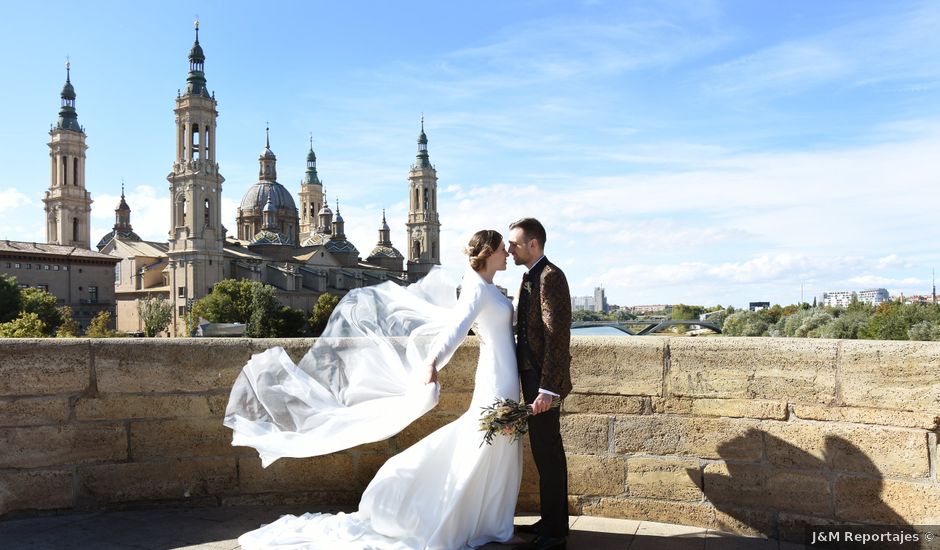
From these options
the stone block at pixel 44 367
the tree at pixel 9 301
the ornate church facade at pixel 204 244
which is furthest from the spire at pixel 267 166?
the stone block at pixel 44 367

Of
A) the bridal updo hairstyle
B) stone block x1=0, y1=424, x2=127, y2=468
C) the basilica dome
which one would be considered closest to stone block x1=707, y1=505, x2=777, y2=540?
the bridal updo hairstyle

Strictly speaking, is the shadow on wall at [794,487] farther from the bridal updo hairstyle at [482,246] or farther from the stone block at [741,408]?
the bridal updo hairstyle at [482,246]

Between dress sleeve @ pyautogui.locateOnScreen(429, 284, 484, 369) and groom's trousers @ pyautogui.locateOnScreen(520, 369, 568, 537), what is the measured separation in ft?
1.46

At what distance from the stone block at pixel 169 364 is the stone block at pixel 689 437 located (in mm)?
2524

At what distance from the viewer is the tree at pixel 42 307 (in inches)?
2383

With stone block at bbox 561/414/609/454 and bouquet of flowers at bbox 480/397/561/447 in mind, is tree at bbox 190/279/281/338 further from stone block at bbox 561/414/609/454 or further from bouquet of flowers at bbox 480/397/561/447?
bouquet of flowers at bbox 480/397/561/447

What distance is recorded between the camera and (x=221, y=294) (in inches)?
2800

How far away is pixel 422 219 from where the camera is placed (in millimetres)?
127812

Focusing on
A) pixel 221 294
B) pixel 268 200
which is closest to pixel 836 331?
pixel 221 294

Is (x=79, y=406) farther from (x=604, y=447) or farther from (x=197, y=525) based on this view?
(x=604, y=447)

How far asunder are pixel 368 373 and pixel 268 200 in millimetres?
108801

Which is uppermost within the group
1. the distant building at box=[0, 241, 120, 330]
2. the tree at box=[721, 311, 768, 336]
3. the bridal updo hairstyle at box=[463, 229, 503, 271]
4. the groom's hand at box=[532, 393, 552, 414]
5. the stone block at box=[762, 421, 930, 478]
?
the distant building at box=[0, 241, 120, 330]

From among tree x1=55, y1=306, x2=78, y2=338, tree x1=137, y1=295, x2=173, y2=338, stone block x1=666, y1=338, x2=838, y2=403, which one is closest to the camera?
stone block x1=666, y1=338, x2=838, y2=403

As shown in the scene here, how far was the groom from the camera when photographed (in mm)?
3959
